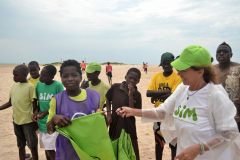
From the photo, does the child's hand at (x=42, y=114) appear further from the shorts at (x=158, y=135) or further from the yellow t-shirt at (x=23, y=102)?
the shorts at (x=158, y=135)

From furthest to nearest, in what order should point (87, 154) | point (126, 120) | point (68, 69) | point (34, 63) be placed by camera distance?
point (34, 63)
point (126, 120)
point (68, 69)
point (87, 154)

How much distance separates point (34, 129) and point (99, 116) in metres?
2.32

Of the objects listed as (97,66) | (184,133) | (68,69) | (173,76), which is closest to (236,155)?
(184,133)

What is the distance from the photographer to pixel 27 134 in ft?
11.8

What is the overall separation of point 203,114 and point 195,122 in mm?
106

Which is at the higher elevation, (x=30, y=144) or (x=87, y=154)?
(x=87, y=154)

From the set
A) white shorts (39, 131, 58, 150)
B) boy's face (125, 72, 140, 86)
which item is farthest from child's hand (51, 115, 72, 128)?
white shorts (39, 131, 58, 150)

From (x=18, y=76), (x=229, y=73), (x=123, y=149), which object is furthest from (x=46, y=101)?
(x=229, y=73)

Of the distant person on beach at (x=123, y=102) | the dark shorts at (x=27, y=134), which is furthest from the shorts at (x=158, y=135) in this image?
the dark shorts at (x=27, y=134)

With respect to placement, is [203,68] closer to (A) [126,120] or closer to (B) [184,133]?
(B) [184,133]

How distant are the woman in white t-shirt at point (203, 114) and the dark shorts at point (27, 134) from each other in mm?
2734

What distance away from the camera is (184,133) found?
6.32 feet

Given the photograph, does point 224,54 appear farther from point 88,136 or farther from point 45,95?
point 45,95

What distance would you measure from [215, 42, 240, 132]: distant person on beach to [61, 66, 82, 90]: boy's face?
2533mm
